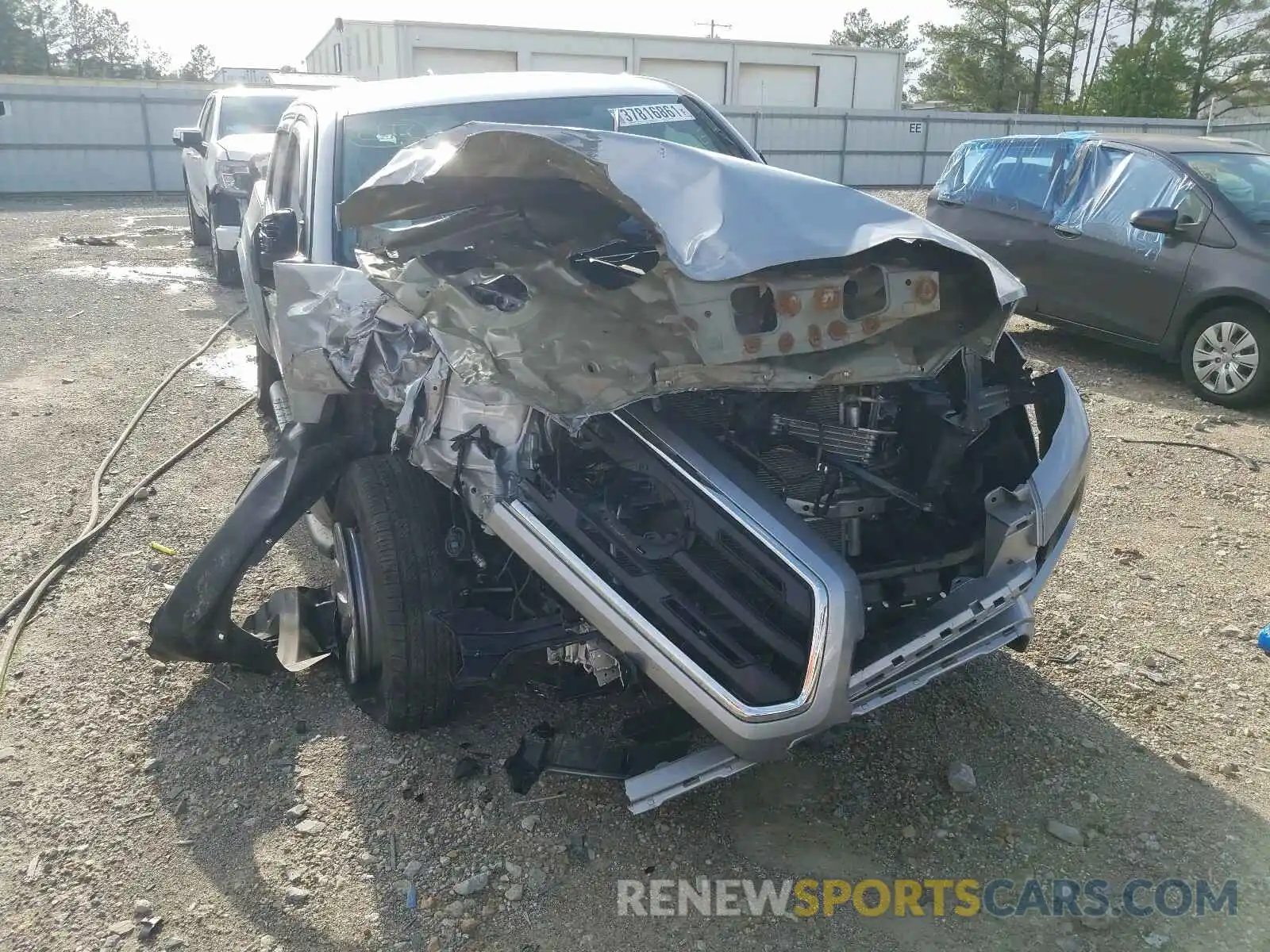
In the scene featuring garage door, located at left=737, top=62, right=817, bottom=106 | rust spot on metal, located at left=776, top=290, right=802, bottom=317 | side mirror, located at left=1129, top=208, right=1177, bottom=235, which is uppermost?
garage door, located at left=737, top=62, right=817, bottom=106

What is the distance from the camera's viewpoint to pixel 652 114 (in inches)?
176

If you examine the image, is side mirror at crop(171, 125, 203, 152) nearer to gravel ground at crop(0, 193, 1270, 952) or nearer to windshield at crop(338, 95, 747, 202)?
gravel ground at crop(0, 193, 1270, 952)

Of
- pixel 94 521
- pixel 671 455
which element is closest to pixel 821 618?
pixel 671 455

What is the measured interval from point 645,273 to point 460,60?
90.9 ft

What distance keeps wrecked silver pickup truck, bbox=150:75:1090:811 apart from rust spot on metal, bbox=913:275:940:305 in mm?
10

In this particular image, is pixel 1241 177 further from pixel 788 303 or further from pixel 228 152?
pixel 228 152

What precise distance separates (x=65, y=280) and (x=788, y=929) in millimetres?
11822

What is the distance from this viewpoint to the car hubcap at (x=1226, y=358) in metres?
6.23

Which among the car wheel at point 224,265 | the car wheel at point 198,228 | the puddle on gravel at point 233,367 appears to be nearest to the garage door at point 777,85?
the car wheel at point 198,228

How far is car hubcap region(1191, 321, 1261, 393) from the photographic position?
6.23 metres

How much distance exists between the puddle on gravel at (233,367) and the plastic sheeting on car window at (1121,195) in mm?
6110

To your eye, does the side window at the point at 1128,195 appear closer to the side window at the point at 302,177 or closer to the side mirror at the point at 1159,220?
the side mirror at the point at 1159,220

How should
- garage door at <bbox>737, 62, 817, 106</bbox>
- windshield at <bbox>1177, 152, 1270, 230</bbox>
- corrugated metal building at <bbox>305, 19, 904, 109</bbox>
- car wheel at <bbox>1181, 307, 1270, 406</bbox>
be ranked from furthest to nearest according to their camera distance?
garage door at <bbox>737, 62, 817, 106</bbox> < corrugated metal building at <bbox>305, 19, 904, 109</bbox> < windshield at <bbox>1177, 152, 1270, 230</bbox> < car wheel at <bbox>1181, 307, 1270, 406</bbox>

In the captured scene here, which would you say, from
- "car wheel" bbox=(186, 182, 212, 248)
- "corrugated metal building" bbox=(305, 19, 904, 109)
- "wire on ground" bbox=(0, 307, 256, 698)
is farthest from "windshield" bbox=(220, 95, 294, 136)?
"corrugated metal building" bbox=(305, 19, 904, 109)
